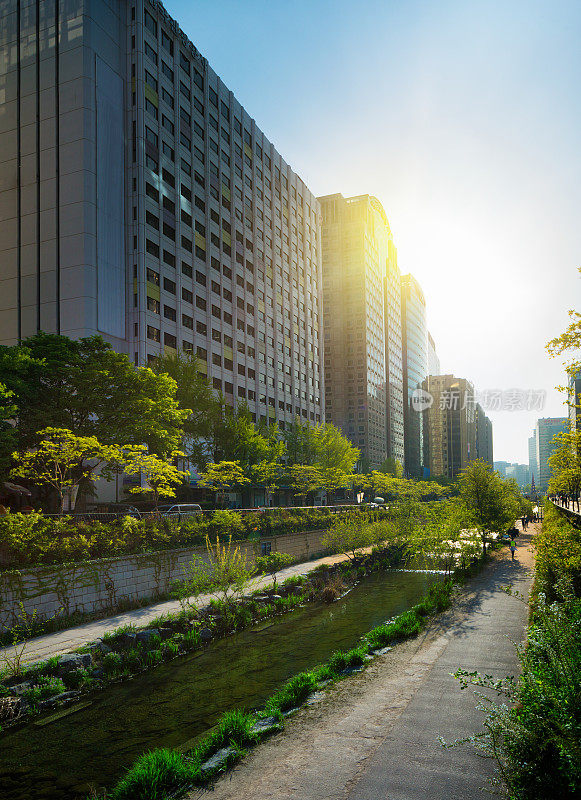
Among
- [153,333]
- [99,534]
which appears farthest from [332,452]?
[99,534]

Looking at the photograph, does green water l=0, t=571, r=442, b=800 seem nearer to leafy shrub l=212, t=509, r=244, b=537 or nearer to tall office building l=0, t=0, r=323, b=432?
leafy shrub l=212, t=509, r=244, b=537

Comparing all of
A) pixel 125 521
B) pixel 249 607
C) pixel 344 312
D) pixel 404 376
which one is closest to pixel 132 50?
pixel 125 521

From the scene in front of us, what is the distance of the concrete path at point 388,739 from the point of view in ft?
21.8

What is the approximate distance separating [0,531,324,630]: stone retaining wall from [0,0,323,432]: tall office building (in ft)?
109

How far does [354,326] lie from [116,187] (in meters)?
102

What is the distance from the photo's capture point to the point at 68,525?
18875mm

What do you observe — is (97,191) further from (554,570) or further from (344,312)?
(344,312)

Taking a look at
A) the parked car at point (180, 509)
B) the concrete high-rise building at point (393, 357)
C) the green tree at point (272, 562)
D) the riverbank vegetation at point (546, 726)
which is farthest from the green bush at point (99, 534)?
the concrete high-rise building at point (393, 357)

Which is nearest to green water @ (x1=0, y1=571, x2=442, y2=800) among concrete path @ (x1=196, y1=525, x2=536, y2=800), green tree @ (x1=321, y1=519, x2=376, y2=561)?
concrete path @ (x1=196, y1=525, x2=536, y2=800)

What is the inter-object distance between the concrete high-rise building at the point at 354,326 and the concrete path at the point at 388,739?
417 feet

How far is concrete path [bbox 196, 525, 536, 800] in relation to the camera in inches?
261

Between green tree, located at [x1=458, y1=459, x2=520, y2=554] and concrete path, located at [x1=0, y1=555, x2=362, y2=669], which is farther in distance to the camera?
green tree, located at [x1=458, y1=459, x2=520, y2=554]

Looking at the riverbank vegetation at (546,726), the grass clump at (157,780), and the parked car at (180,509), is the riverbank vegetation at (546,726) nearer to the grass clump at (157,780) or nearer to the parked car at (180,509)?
the grass clump at (157,780)

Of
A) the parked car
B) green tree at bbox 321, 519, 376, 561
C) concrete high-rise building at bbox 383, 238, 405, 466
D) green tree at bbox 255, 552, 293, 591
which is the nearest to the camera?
the parked car
